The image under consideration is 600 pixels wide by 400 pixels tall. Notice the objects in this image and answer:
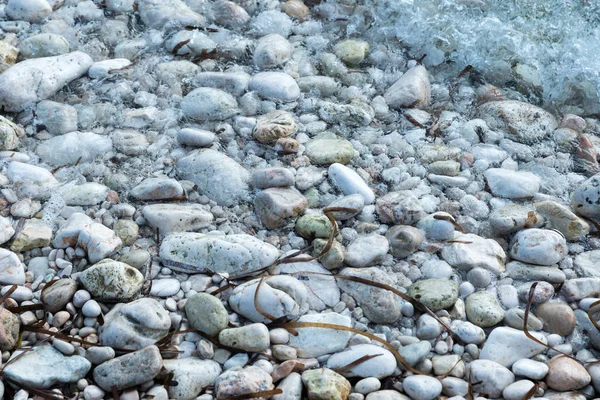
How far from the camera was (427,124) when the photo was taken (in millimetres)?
3053

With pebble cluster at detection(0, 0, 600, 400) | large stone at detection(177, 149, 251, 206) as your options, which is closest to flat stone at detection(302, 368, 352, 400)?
pebble cluster at detection(0, 0, 600, 400)

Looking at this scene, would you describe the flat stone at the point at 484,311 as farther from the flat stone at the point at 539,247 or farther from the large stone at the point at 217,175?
the large stone at the point at 217,175

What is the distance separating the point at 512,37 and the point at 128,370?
2799 mm

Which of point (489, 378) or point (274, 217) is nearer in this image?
point (489, 378)

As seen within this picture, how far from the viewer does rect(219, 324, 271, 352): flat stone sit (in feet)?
6.52

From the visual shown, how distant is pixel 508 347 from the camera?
208 centimetres

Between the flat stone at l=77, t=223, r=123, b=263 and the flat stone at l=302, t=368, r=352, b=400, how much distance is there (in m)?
0.85

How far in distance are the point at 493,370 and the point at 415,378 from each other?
0.88 ft

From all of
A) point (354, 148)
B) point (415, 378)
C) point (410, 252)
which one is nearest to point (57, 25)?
point (354, 148)

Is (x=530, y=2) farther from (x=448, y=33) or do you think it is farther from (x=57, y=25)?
(x=57, y=25)

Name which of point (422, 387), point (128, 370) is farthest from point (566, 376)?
point (128, 370)

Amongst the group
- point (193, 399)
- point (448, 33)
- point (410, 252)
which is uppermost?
point (448, 33)

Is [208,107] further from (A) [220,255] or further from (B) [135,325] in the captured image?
(B) [135,325]

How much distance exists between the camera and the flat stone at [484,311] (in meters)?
2.16
